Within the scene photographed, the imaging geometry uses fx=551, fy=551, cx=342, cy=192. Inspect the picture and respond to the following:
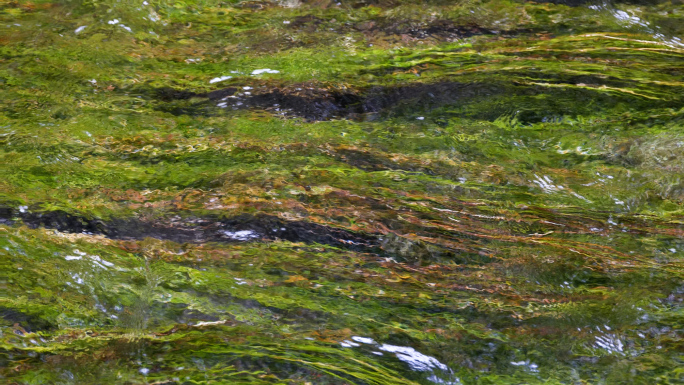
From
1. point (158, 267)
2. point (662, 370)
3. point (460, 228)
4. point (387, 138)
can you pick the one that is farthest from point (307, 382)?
point (387, 138)

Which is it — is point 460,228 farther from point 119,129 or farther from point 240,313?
point 119,129

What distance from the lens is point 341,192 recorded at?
3.79 m

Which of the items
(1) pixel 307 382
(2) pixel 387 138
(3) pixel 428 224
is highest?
(2) pixel 387 138

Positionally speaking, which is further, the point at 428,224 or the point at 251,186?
the point at 251,186

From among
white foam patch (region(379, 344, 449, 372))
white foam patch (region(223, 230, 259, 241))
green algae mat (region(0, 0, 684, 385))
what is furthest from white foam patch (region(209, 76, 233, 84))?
white foam patch (region(379, 344, 449, 372))

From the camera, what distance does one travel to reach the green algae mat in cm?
289

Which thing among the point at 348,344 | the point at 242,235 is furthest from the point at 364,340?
the point at 242,235

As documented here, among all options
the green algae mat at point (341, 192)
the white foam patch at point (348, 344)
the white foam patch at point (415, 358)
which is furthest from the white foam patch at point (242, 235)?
the white foam patch at point (415, 358)

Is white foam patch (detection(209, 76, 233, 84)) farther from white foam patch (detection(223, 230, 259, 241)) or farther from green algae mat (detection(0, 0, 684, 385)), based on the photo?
white foam patch (detection(223, 230, 259, 241))

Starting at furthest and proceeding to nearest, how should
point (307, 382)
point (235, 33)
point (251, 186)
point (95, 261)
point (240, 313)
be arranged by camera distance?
point (235, 33)
point (251, 186)
point (95, 261)
point (240, 313)
point (307, 382)

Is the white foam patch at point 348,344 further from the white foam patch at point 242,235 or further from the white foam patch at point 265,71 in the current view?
the white foam patch at point 265,71

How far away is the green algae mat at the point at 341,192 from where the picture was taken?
9.49 feet

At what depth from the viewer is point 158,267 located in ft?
10.8

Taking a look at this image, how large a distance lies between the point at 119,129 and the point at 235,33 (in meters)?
1.51
